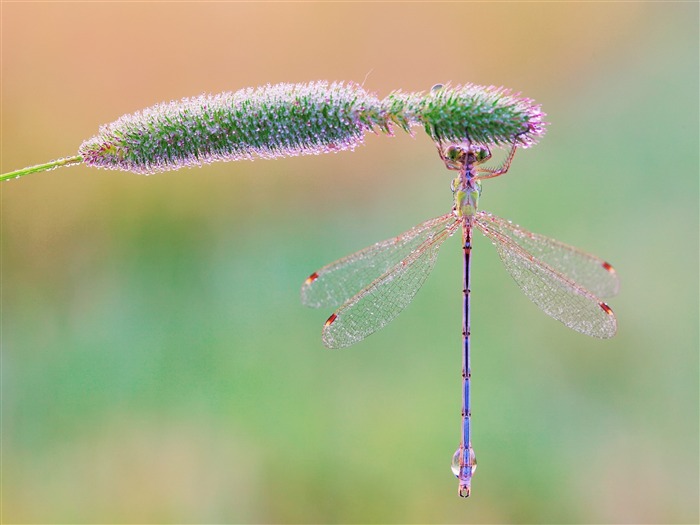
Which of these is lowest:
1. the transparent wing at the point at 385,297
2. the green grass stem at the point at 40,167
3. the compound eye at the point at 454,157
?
the green grass stem at the point at 40,167

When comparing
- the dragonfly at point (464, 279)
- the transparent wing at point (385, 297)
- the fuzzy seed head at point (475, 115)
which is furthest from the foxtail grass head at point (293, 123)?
the transparent wing at point (385, 297)

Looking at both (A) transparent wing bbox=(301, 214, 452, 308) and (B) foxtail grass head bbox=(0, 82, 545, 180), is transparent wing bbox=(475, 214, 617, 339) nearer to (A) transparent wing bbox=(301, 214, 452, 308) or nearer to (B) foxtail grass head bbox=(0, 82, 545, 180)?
(A) transparent wing bbox=(301, 214, 452, 308)

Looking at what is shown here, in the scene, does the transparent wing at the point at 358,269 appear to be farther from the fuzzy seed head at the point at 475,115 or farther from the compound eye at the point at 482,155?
the fuzzy seed head at the point at 475,115

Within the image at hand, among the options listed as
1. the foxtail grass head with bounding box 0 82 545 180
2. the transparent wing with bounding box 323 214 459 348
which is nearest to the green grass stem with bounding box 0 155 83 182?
the foxtail grass head with bounding box 0 82 545 180

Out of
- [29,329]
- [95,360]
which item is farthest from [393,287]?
[29,329]

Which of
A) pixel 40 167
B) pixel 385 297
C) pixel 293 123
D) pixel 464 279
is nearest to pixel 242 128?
pixel 293 123

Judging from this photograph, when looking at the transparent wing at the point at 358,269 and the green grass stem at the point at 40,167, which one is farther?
the transparent wing at the point at 358,269
